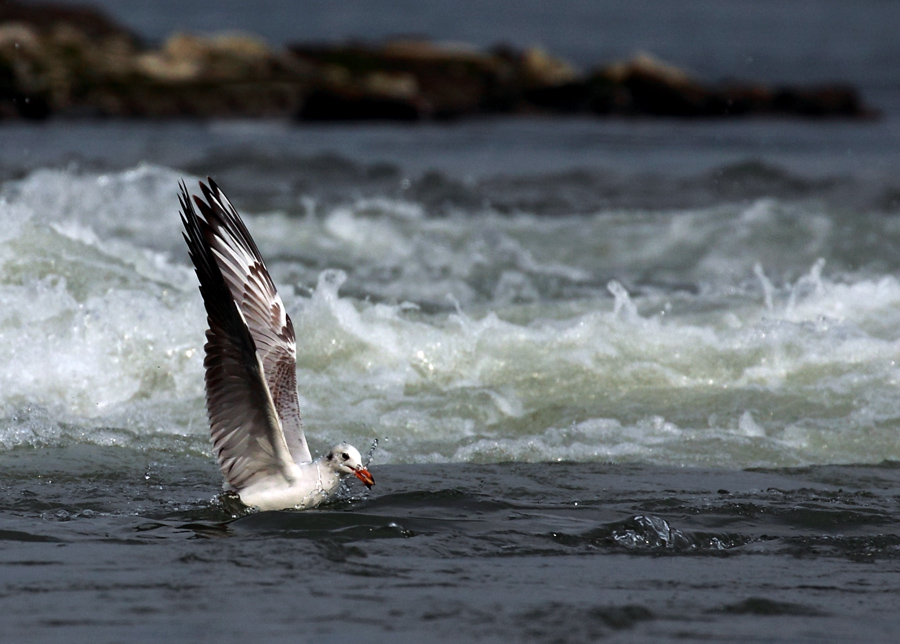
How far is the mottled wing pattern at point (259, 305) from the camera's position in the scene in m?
6.22

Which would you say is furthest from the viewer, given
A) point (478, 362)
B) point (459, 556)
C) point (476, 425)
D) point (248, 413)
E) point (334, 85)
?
point (334, 85)

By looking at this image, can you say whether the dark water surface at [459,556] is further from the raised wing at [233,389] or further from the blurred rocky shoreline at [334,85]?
the blurred rocky shoreline at [334,85]

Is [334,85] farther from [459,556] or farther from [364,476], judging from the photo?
[459,556]

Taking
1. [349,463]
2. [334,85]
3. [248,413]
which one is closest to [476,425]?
[349,463]

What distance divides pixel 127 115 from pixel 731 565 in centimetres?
2977

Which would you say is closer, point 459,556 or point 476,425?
point 459,556

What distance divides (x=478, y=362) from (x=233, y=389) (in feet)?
9.90

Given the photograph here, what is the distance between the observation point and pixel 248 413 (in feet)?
19.1

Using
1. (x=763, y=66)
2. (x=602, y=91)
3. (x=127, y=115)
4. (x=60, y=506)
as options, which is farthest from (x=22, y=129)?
(x=763, y=66)

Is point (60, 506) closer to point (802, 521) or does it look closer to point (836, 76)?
point (802, 521)

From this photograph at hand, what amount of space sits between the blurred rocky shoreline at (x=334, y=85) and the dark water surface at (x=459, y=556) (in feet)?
84.0

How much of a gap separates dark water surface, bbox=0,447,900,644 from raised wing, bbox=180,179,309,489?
254 mm

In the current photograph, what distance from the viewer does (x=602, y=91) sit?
38375 millimetres

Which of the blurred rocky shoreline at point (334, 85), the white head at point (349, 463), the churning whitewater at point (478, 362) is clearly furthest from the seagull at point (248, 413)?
the blurred rocky shoreline at point (334, 85)
